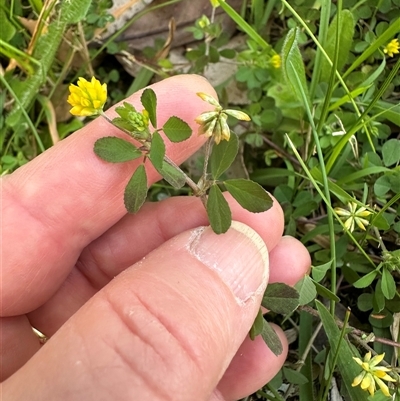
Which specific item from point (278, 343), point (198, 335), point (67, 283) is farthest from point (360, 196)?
point (67, 283)

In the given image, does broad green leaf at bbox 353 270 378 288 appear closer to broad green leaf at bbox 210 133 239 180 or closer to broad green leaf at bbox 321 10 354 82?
broad green leaf at bbox 210 133 239 180

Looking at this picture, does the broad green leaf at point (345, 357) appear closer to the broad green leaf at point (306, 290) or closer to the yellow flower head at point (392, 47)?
the broad green leaf at point (306, 290)

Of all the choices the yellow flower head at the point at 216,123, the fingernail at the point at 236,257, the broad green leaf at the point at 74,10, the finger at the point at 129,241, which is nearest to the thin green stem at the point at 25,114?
the broad green leaf at the point at 74,10

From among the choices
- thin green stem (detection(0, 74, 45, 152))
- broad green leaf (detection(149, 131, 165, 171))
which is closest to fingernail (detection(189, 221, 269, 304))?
broad green leaf (detection(149, 131, 165, 171))

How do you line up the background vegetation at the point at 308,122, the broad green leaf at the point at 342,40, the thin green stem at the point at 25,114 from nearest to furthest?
the background vegetation at the point at 308,122 < the broad green leaf at the point at 342,40 < the thin green stem at the point at 25,114

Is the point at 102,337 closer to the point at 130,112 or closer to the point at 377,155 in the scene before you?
the point at 130,112

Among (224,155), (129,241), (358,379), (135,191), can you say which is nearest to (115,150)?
(135,191)

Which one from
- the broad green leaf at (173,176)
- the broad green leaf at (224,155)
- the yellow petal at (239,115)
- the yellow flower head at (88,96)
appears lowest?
the broad green leaf at (224,155)

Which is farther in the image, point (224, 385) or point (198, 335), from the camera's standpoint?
point (224, 385)
